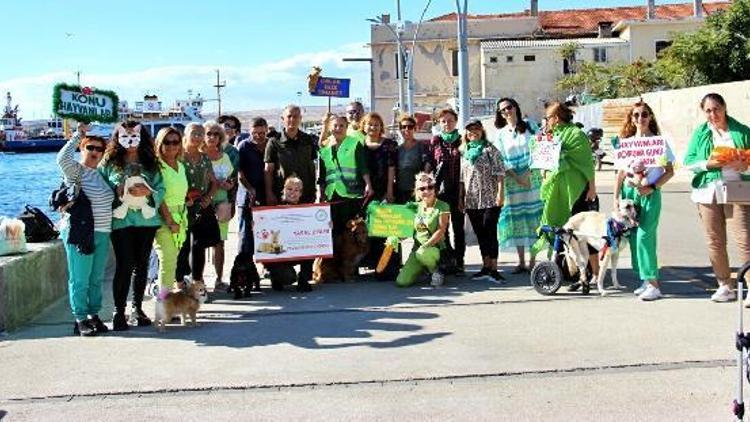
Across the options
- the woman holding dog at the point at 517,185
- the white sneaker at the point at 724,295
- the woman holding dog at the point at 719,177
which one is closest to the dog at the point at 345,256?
the woman holding dog at the point at 517,185

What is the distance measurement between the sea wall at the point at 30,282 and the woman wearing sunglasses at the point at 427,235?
3.66 metres

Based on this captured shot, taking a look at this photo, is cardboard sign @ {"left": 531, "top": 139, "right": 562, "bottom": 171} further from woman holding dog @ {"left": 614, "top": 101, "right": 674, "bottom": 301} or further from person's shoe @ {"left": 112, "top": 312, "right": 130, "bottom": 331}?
person's shoe @ {"left": 112, "top": 312, "right": 130, "bottom": 331}

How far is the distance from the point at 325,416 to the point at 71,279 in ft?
10.6

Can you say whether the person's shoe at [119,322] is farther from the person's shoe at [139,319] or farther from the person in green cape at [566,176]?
the person in green cape at [566,176]

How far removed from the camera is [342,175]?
9234 millimetres

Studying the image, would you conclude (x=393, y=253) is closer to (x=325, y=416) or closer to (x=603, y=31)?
(x=325, y=416)

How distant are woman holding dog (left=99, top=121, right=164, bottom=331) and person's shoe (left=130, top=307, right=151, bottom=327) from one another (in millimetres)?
125

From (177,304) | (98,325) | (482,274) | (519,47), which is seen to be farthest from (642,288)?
(519,47)

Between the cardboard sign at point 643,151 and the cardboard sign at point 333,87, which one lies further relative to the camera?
the cardboard sign at point 333,87

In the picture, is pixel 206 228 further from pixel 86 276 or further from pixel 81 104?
pixel 81 104

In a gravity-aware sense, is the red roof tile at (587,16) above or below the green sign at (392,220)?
above

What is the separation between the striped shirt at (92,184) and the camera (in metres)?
7.00

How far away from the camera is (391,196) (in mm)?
9367

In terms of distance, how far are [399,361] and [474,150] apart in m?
3.58
